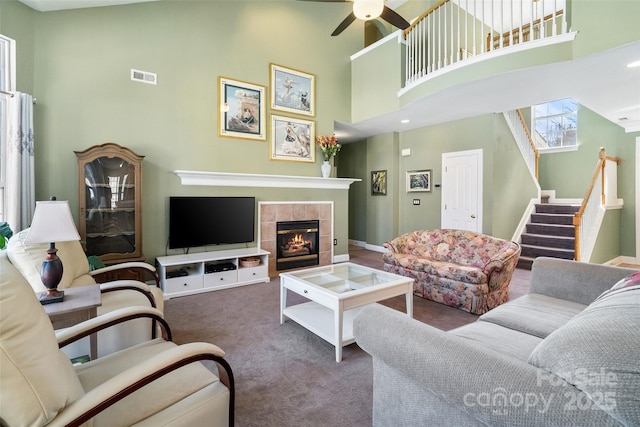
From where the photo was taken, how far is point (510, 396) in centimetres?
92

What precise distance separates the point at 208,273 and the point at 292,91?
135 inches

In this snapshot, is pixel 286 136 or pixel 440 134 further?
pixel 440 134

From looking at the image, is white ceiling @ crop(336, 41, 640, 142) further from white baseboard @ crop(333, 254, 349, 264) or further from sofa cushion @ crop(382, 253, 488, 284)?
white baseboard @ crop(333, 254, 349, 264)

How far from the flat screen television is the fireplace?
600mm

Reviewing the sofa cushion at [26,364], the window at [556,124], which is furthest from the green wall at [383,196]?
the sofa cushion at [26,364]

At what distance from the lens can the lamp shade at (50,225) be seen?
1817 mm

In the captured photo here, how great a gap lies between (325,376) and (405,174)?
5.31m

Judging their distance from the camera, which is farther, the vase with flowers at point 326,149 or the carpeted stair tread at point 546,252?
the vase with flowers at point 326,149

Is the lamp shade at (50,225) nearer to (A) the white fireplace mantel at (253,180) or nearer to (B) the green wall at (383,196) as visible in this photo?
(A) the white fireplace mantel at (253,180)

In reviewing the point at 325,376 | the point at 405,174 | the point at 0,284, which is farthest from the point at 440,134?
the point at 0,284

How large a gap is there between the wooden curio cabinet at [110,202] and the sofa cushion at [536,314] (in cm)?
396

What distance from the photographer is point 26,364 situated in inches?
34.1

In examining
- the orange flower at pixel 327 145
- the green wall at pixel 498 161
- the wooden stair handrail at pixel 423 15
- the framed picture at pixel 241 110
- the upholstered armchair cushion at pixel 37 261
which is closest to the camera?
the upholstered armchair cushion at pixel 37 261

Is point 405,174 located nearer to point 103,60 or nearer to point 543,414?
point 103,60
